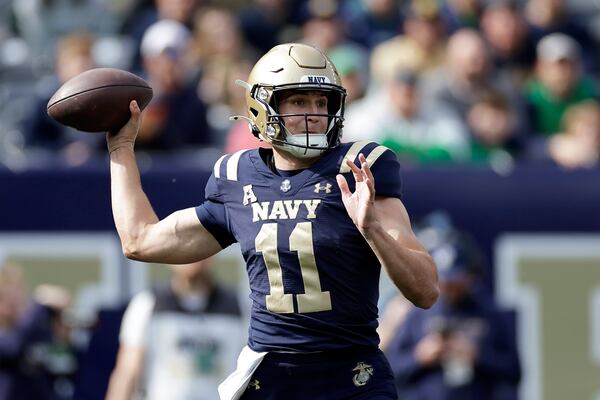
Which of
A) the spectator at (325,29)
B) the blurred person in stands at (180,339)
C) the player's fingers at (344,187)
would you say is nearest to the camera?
the player's fingers at (344,187)

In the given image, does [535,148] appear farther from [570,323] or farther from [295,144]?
[295,144]

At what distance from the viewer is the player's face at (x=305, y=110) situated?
4910 millimetres

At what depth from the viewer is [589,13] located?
12.2m

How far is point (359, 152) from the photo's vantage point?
16.0 feet

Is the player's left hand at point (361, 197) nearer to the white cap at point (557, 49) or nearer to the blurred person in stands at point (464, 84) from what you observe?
the blurred person in stands at point (464, 84)

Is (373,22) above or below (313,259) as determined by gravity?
above

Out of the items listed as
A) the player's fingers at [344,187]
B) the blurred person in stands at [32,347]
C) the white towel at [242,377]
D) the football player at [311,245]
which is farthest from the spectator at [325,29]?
the player's fingers at [344,187]

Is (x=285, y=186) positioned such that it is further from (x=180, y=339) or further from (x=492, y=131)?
(x=492, y=131)

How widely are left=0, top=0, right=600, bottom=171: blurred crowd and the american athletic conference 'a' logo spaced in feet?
13.5

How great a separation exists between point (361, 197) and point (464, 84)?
5.69 m

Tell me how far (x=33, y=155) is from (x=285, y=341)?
5.17m

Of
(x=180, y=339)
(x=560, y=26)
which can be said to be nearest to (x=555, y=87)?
(x=560, y=26)

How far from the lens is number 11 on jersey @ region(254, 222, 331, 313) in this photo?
4805 millimetres

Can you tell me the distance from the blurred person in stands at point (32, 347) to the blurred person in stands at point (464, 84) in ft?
9.62
